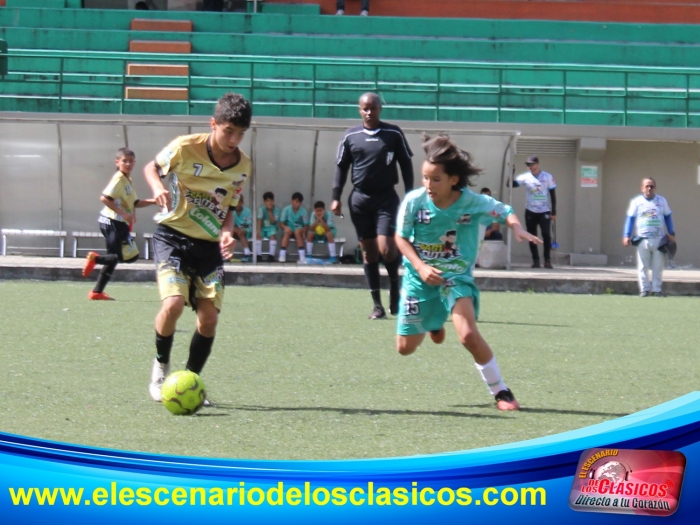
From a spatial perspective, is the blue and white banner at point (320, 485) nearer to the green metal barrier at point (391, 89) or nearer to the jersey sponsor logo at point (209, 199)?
the jersey sponsor logo at point (209, 199)

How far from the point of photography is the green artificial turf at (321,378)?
5.00m

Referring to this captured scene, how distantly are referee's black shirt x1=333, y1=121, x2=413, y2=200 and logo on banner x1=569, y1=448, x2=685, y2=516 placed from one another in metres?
8.16

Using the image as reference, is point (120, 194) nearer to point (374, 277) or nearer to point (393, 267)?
point (374, 277)

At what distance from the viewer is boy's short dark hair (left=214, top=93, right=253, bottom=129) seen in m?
5.68

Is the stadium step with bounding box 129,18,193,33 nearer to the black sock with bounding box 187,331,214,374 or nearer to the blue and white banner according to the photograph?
the black sock with bounding box 187,331,214,374

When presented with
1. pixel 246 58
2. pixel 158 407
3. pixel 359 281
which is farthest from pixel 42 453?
pixel 246 58

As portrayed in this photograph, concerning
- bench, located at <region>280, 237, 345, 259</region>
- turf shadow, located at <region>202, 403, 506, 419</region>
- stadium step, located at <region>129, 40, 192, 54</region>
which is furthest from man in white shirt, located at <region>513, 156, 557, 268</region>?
turf shadow, located at <region>202, 403, 506, 419</region>

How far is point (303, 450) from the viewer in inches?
185

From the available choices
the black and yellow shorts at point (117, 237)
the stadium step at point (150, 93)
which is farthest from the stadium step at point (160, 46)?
the black and yellow shorts at point (117, 237)

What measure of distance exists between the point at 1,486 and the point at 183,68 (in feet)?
72.1

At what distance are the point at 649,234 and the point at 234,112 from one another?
1138cm

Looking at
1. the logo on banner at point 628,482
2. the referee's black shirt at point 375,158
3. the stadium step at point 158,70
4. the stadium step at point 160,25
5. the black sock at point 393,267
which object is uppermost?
the stadium step at point 160,25

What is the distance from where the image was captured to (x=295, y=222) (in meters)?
19.5

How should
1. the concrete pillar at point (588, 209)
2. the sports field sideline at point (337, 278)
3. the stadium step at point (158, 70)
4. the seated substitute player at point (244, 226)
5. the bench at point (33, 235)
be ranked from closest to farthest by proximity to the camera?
the sports field sideline at point (337, 278)
the seated substitute player at point (244, 226)
the bench at point (33, 235)
the concrete pillar at point (588, 209)
the stadium step at point (158, 70)
